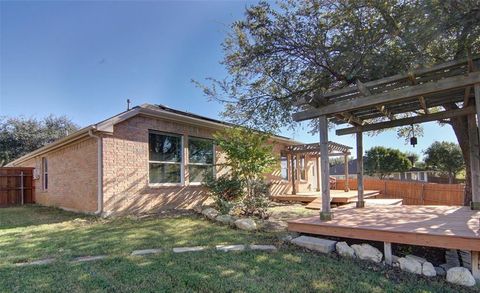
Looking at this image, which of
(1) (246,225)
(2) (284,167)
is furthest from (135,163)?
(2) (284,167)

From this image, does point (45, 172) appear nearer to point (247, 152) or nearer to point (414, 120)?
point (247, 152)

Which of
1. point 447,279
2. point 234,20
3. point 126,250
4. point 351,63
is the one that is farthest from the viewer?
point 234,20

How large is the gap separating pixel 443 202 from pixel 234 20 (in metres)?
10.8

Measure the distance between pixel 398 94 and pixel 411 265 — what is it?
270 cm

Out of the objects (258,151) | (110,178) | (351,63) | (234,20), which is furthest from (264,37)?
(110,178)

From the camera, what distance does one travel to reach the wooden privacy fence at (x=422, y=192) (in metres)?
11.2

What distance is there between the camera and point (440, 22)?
206 inches

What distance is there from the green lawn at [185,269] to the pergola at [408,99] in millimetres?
1604

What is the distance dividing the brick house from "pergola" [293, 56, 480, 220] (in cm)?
498

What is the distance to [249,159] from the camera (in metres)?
8.73

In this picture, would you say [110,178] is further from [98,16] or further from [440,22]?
[440,22]

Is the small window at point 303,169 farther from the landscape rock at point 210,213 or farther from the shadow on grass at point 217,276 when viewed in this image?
the shadow on grass at point 217,276

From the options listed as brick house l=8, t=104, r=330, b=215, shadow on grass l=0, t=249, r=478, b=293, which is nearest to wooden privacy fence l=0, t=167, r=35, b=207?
brick house l=8, t=104, r=330, b=215

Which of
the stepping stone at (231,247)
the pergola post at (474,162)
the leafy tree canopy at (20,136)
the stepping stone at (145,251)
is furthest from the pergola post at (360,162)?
the leafy tree canopy at (20,136)
